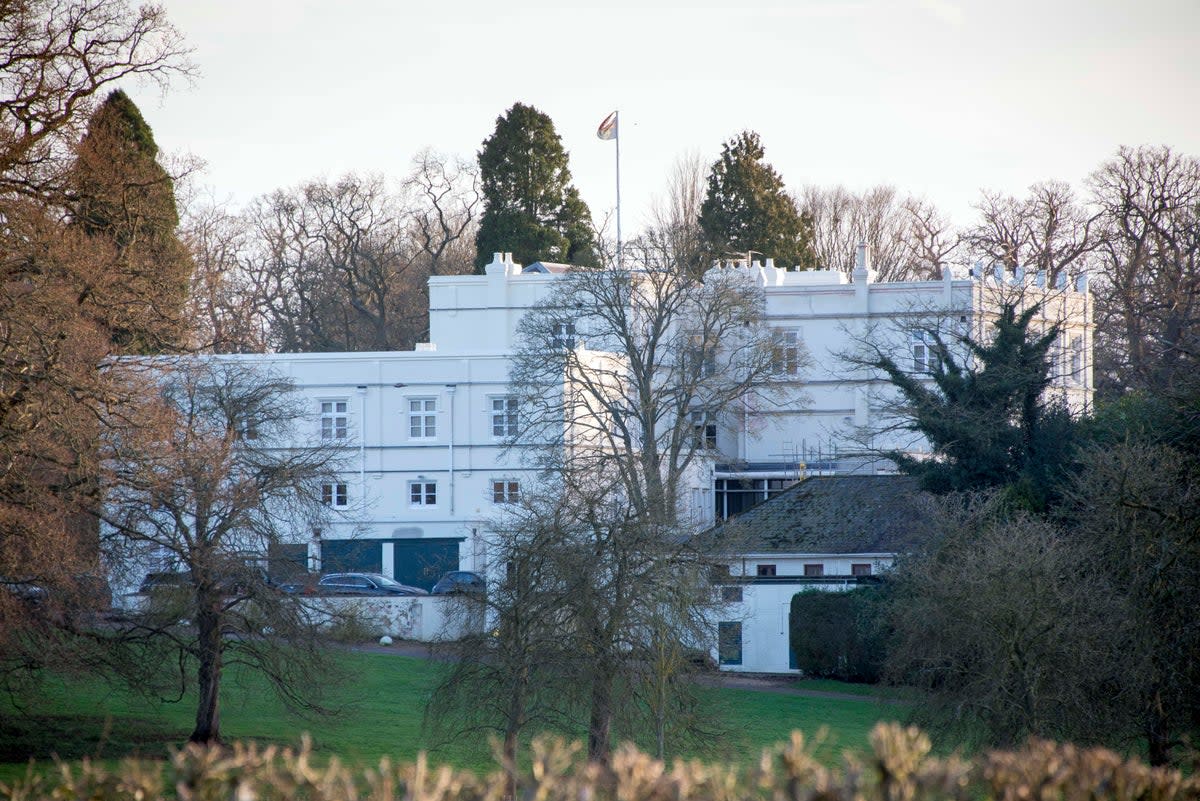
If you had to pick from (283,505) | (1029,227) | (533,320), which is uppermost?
(1029,227)

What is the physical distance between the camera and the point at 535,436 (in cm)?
4409

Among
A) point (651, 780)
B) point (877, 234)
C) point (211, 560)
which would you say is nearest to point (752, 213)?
point (877, 234)

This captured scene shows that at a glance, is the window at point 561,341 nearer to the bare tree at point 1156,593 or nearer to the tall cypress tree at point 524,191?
the tall cypress tree at point 524,191

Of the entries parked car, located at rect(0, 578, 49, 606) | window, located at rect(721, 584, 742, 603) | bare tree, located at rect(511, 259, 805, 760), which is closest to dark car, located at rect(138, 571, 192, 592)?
parked car, located at rect(0, 578, 49, 606)

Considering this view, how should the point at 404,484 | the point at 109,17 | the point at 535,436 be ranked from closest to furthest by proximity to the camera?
the point at 109,17 < the point at 535,436 < the point at 404,484

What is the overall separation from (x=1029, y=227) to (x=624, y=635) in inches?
1742

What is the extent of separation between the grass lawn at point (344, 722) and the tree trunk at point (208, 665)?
2.59ft

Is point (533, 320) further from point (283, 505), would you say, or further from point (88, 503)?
point (88, 503)

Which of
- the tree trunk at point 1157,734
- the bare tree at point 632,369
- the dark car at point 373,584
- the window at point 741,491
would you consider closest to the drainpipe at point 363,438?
the dark car at point 373,584

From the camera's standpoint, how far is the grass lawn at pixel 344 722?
24047 millimetres

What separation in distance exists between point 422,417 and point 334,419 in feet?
10.4

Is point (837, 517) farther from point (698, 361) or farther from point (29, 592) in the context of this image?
point (29, 592)

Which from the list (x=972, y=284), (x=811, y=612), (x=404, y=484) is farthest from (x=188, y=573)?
(x=972, y=284)

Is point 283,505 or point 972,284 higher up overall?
point 972,284
